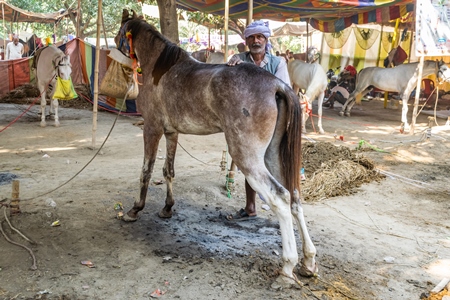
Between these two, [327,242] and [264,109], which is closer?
[264,109]

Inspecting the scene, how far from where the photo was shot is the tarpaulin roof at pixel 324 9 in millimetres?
10352

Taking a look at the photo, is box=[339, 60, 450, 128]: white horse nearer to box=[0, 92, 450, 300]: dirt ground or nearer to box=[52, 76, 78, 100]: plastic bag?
box=[0, 92, 450, 300]: dirt ground

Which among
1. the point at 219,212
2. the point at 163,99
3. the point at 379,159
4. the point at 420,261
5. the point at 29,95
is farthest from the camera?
the point at 29,95

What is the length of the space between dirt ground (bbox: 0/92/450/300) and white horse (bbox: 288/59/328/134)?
10.5ft

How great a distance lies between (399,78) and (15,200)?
444 inches

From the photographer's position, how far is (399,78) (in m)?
12.2

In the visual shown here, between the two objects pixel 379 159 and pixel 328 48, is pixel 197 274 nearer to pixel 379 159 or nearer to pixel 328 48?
pixel 379 159

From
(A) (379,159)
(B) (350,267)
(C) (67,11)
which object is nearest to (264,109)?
(B) (350,267)

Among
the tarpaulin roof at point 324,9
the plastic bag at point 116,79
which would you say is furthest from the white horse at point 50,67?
the tarpaulin roof at point 324,9

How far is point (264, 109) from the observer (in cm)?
316

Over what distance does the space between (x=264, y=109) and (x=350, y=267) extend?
1.58 meters

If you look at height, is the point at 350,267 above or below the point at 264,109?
below

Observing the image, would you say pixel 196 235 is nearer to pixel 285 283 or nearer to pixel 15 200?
pixel 285 283

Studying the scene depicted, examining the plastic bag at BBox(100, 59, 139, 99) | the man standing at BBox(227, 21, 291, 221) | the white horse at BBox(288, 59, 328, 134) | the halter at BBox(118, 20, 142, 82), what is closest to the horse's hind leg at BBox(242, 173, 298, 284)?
the man standing at BBox(227, 21, 291, 221)
